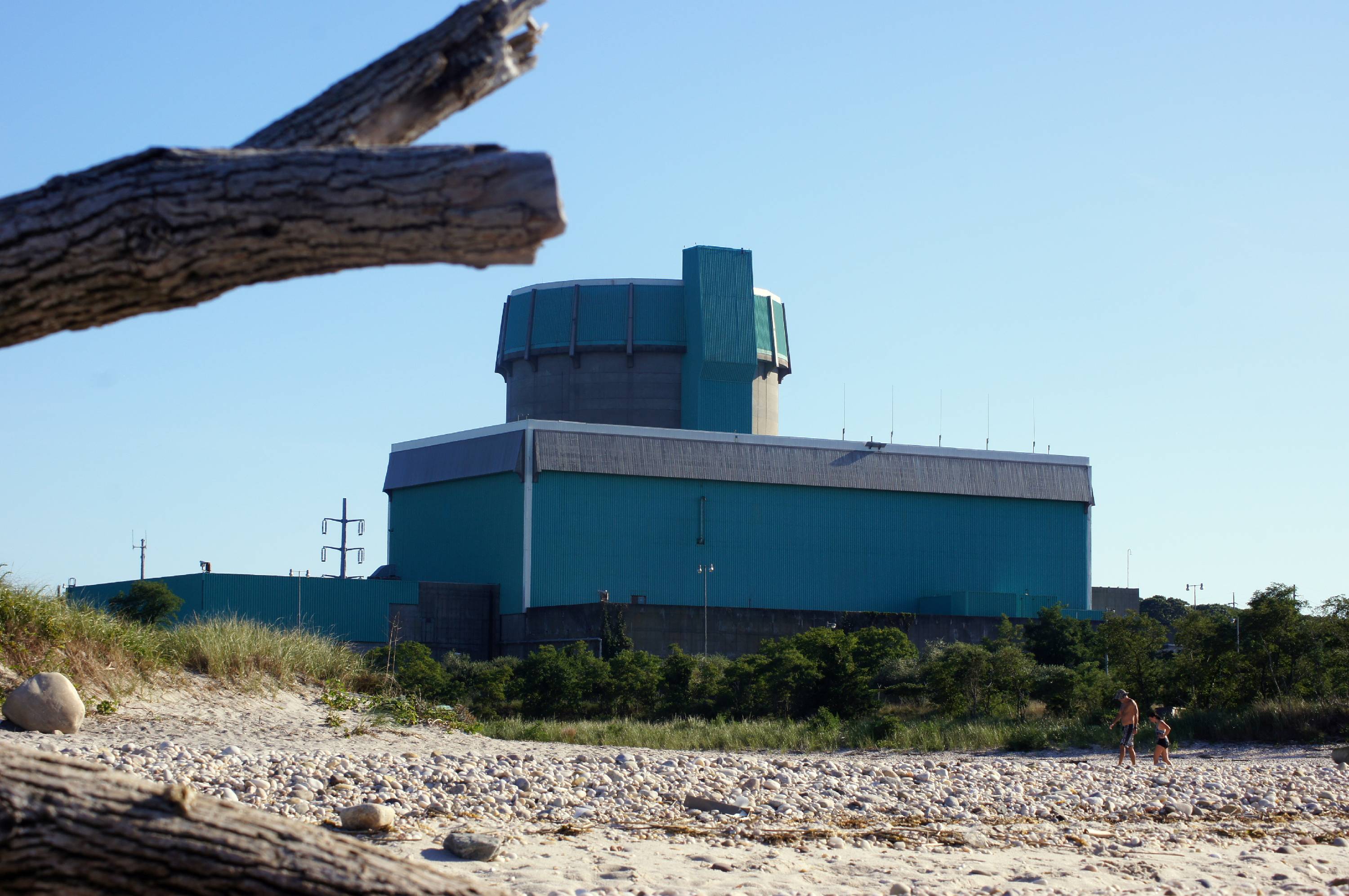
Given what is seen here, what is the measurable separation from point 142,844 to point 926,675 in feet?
107

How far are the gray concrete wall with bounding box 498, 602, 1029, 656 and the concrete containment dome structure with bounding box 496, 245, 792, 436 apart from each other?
38.5ft

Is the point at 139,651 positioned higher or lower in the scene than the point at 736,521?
lower

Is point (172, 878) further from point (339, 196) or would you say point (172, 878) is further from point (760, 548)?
point (760, 548)

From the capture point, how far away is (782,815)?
15.5 m

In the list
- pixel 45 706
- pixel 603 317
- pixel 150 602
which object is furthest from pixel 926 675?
pixel 603 317

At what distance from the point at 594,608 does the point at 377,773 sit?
31.9 meters

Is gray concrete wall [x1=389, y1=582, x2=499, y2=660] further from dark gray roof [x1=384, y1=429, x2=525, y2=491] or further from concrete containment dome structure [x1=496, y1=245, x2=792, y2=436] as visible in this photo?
concrete containment dome structure [x1=496, y1=245, x2=792, y2=436]

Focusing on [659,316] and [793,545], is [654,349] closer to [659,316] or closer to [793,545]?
[659,316]

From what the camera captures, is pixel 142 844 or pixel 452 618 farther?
pixel 452 618

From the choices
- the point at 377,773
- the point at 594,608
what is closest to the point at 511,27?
the point at 377,773

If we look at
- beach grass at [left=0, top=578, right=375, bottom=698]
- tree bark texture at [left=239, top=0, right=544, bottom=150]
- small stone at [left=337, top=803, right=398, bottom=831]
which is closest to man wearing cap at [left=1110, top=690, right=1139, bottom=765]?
beach grass at [left=0, top=578, right=375, bottom=698]

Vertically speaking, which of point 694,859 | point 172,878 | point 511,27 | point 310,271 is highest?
point 511,27

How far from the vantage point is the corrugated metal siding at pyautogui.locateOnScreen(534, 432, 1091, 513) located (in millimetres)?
53156

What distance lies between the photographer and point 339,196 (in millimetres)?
3883
